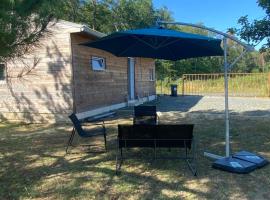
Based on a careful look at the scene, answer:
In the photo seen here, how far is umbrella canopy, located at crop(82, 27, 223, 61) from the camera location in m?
6.36

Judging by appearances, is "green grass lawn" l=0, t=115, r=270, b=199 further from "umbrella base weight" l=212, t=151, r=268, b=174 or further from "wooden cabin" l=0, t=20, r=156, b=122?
"wooden cabin" l=0, t=20, r=156, b=122

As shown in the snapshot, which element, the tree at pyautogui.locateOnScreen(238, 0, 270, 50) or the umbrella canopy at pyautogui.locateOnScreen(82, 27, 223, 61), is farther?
the tree at pyautogui.locateOnScreen(238, 0, 270, 50)

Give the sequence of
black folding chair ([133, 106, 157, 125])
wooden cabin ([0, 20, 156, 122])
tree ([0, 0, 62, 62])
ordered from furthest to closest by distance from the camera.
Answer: wooden cabin ([0, 20, 156, 122]) → black folding chair ([133, 106, 157, 125]) → tree ([0, 0, 62, 62])

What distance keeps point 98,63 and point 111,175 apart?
8299 millimetres

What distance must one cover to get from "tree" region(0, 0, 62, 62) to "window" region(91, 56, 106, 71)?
792 cm

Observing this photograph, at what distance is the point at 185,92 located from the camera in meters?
26.1

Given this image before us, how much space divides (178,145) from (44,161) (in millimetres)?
2456

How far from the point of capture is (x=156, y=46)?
24.7ft

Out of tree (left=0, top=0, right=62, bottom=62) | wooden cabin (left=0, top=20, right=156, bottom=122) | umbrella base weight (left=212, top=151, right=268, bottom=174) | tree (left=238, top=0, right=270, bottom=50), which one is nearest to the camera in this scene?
tree (left=0, top=0, right=62, bottom=62)

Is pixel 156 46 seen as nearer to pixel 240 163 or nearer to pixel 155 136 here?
pixel 155 136

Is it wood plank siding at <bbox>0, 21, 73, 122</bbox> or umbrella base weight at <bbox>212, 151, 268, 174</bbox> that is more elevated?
wood plank siding at <bbox>0, 21, 73, 122</bbox>

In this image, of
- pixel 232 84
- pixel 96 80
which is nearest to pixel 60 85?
pixel 96 80

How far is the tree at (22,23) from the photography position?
4.11 m

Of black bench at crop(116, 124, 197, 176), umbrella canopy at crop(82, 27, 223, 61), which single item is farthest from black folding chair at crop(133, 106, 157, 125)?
black bench at crop(116, 124, 197, 176)
